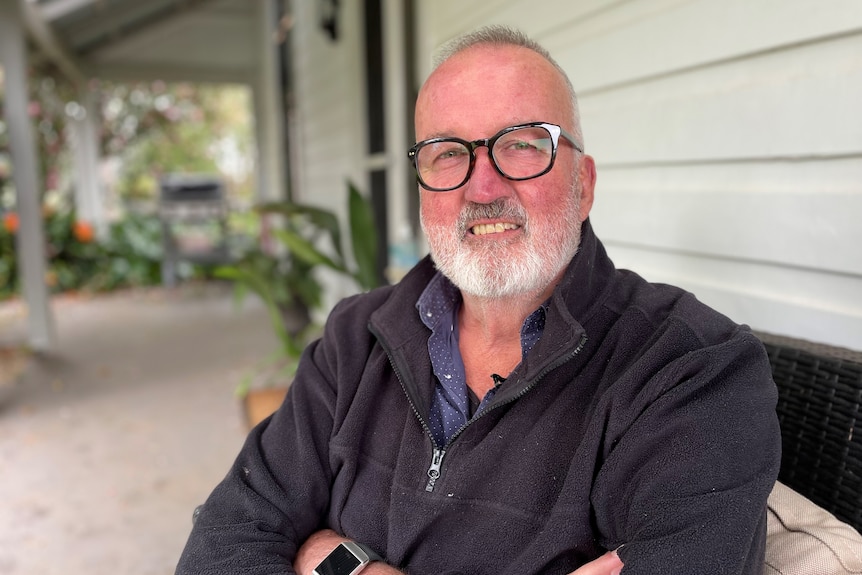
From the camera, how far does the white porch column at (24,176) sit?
184 inches

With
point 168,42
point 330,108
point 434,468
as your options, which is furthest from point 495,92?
point 168,42

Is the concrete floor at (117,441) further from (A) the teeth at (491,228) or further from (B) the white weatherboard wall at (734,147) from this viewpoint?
(B) the white weatherboard wall at (734,147)

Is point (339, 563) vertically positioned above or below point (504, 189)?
below

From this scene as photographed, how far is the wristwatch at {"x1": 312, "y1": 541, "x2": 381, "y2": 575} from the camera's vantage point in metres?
1.08

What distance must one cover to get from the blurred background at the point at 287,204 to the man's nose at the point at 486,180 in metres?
0.63

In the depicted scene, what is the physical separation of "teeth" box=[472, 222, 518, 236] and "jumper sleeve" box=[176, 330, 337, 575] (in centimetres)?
41

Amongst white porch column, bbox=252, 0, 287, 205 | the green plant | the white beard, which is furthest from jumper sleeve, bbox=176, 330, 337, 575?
white porch column, bbox=252, 0, 287, 205

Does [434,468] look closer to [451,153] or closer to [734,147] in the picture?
[451,153]

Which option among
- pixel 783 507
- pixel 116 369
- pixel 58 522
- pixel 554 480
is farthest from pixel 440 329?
pixel 116 369

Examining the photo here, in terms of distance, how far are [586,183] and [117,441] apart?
3062 millimetres

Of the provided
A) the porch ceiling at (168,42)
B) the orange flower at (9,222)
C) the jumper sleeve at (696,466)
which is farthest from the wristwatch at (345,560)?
the porch ceiling at (168,42)

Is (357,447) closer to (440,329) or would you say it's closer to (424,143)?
(440,329)

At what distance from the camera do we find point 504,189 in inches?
45.2

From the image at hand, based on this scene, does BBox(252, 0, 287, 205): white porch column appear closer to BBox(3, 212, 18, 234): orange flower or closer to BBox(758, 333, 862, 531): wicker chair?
BBox(3, 212, 18, 234): orange flower
